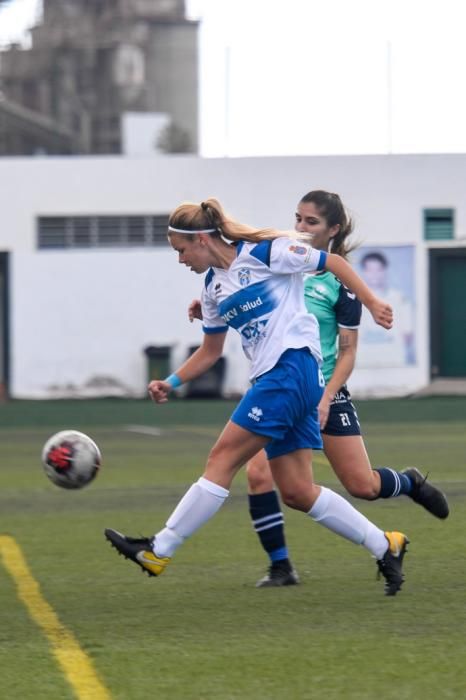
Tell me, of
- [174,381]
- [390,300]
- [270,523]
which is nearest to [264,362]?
[174,381]

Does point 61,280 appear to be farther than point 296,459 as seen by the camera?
Yes

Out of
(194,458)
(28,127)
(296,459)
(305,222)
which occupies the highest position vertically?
(28,127)

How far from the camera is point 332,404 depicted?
7.79 meters

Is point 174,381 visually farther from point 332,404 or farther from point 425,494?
point 425,494

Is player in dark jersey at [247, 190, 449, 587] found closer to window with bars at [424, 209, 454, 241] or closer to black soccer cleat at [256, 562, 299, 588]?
black soccer cleat at [256, 562, 299, 588]

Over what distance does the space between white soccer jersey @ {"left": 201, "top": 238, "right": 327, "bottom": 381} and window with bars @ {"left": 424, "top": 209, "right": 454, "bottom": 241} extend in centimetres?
2619

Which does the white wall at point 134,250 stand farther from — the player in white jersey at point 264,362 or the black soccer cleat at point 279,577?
the player in white jersey at point 264,362

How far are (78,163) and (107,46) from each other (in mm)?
34509

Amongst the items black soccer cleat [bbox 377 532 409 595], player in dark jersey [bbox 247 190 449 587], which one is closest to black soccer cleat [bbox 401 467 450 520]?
player in dark jersey [bbox 247 190 449 587]

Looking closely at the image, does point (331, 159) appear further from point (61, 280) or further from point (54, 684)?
point (54, 684)

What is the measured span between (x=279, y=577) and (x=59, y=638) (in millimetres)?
1812

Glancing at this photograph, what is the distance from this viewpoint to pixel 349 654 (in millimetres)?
5828

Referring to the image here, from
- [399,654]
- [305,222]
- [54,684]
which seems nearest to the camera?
[54,684]

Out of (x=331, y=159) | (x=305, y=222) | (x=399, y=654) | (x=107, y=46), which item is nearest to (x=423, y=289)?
(x=331, y=159)
